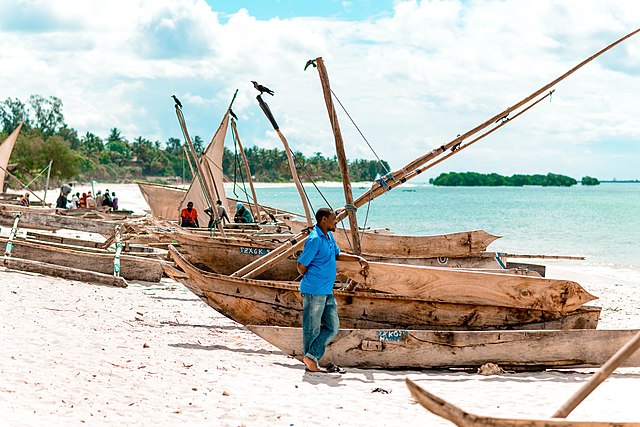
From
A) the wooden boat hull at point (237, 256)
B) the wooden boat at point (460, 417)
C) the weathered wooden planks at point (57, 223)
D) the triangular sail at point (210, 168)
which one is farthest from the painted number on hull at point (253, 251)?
the triangular sail at point (210, 168)

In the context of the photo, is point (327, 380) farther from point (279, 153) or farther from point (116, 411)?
point (279, 153)

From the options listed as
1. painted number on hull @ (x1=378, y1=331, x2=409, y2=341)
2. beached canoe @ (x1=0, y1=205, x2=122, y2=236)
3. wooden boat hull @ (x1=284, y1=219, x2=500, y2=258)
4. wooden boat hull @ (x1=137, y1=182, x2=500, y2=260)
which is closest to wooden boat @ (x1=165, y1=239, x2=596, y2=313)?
painted number on hull @ (x1=378, y1=331, x2=409, y2=341)

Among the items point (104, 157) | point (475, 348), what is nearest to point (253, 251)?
point (475, 348)

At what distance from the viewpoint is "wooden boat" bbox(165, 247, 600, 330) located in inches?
287

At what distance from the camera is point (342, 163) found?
27.4 feet

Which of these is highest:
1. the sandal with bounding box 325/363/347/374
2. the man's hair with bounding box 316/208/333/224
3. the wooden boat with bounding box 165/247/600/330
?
the man's hair with bounding box 316/208/333/224

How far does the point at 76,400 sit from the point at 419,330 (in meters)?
3.46

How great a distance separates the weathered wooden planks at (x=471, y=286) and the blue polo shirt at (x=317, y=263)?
2.09 ft

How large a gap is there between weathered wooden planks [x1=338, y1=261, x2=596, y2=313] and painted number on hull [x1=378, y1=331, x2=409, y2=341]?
1.98 ft

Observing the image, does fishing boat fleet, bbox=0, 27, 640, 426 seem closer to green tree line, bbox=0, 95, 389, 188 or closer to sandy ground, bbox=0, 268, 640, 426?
sandy ground, bbox=0, 268, 640, 426

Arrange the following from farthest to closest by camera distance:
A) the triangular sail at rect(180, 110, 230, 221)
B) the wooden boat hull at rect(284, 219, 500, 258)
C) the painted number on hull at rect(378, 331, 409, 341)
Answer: the triangular sail at rect(180, 110, 230, 221), the wooden boat hull at rect(284, 219, 500, 258), the painted number on hull at rect(378, 331, 409, 341)

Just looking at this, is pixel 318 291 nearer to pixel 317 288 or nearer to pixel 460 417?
pixel 317 288

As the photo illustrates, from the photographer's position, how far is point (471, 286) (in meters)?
7.25

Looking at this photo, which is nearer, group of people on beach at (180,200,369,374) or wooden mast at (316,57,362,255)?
group of people on beach at (180,200,369,374)
